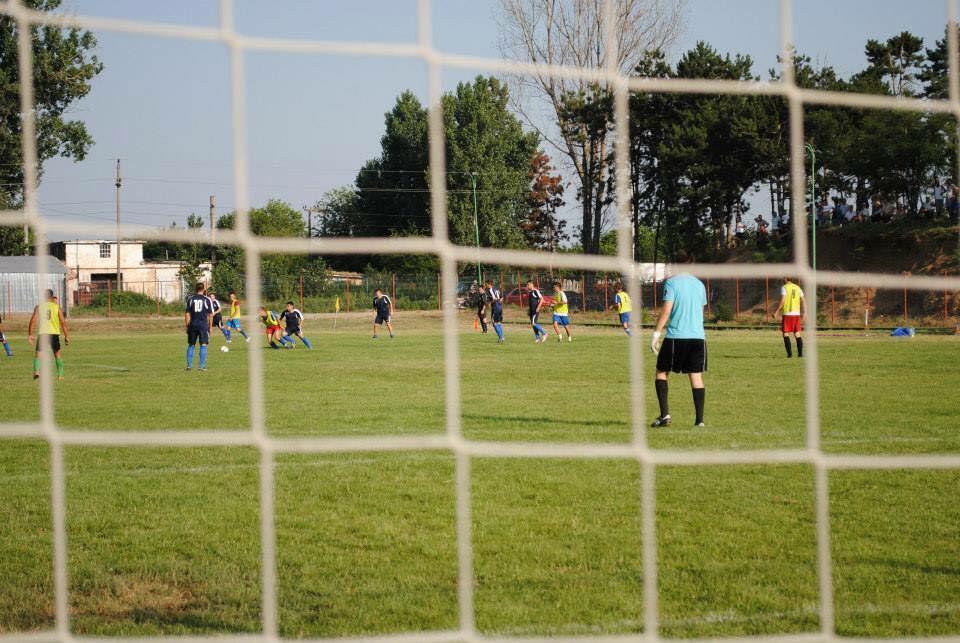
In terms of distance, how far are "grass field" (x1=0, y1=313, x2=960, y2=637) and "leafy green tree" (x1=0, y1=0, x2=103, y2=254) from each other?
2.02 meters

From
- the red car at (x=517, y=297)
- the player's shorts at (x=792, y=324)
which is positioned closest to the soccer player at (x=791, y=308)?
the player's shorts at (x=792, y=324)

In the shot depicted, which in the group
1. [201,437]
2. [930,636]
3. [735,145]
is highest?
[735,145]

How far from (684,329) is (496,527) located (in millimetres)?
3781

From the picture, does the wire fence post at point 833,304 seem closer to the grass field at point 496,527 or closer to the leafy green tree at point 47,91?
the grass field at point 496,527

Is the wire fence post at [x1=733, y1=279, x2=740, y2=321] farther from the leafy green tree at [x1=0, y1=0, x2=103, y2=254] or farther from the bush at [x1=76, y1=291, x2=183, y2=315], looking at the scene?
the leafy green tree at [x1=0, y1=0, x2=103, y2=254]

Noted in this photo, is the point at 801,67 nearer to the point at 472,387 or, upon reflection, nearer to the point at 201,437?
the point at 472,387

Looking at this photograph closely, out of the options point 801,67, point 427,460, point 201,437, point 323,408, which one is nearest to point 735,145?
point 801,67

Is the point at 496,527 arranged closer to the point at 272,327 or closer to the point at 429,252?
the point at 429,252

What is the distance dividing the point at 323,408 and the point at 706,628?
761 centimetres

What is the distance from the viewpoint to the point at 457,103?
36688mm

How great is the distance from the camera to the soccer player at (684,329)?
8.55 meters

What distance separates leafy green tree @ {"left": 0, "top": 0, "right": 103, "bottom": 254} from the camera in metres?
4.79

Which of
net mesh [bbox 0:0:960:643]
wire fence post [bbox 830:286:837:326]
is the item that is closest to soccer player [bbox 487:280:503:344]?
wire fence post [bbox 830:286:837:326]

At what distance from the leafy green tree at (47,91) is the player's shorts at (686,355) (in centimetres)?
540
